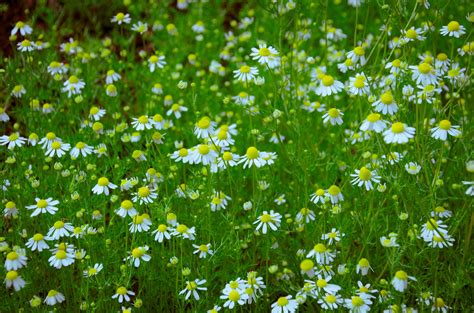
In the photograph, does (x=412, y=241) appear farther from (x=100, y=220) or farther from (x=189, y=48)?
(x=189, y=48)

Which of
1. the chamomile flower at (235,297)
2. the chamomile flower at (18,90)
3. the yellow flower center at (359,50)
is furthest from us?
the chamomile flower at (18,90)

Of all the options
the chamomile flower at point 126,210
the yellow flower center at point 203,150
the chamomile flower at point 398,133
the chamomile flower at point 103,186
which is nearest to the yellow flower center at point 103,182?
the chamomile flower at point 103,186

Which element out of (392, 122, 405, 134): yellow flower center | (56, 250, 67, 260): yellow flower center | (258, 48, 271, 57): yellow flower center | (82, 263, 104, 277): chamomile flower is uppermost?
(258, 48, 271, 57): yellow flower center

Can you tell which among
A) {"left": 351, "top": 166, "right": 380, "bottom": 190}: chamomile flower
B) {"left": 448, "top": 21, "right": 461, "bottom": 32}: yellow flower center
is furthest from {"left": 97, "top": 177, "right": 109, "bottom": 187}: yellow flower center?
{"left": 448, "top": 21, "right": 461, "bottom": 32}: yellow flower center

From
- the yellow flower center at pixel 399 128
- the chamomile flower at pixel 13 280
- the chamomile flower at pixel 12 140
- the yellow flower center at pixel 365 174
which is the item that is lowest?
the chamomile flower at pixel 13 280

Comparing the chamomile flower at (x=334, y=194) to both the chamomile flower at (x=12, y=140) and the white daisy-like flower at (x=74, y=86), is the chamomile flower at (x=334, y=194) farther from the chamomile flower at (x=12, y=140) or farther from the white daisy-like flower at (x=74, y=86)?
the white daisy-like flower at (x=74, y=86)

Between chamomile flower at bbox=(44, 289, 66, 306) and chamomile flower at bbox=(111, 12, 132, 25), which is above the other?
chamomile flower at bbox=(111, 12, 132, 25)

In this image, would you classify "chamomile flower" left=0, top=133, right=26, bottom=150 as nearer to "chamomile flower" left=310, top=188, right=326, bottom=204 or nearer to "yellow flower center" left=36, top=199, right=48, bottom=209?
"yellow flower center" left=36, top=199, right=48, bottom=209

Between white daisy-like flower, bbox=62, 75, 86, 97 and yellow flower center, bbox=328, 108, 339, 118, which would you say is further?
white daisy-like flower, bbox=62, 75, 86, 97

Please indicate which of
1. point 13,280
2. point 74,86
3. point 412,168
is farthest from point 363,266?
point 74,86

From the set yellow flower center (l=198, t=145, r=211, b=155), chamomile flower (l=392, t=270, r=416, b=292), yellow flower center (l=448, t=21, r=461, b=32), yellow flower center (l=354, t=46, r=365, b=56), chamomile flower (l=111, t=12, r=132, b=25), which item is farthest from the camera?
chamomile flower (l=111, t=12, r=132, b=25)

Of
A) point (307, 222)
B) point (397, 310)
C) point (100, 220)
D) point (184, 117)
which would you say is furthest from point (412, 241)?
point (184, 117)
